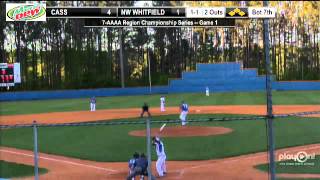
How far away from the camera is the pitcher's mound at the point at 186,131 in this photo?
23472 mm

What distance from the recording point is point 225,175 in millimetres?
14625

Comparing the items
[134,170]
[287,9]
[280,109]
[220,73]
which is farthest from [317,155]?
[287,9]

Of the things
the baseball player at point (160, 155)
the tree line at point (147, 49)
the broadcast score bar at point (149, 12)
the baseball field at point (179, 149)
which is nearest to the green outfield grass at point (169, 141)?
the baseball field at point (179, 149)

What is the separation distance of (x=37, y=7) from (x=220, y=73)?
51.8m

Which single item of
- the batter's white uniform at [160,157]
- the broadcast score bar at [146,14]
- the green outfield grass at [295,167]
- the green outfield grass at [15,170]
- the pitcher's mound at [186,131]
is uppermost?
the broadcast score bar at [146,14]

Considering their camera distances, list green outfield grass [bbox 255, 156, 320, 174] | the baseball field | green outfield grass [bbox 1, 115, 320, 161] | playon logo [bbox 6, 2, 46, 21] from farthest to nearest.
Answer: green outfield grass [bbox 1, 115, 320, 161] → the baseball field → green outfield grass [bbox 255, 156, 320, 174] → playon logo [bbox 6, 2, 46, 21]

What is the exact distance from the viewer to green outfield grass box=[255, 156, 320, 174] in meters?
14.6

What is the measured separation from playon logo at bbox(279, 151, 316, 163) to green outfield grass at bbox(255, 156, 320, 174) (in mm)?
423

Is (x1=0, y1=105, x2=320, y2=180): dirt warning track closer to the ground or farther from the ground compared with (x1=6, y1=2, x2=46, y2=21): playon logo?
closer to the ground

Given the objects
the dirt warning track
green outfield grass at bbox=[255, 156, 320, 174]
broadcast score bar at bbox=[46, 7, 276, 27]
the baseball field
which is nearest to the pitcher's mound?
the baseball field

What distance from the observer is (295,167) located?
15398mm

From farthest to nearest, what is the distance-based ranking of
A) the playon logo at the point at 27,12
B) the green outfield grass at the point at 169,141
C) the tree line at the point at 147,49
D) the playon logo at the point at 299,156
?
the tree line at the point at 147,49 → the green outfield grass at the point at 169,141 → the playon logo at the point at 299,156 → the playon logo at the point at 27,12

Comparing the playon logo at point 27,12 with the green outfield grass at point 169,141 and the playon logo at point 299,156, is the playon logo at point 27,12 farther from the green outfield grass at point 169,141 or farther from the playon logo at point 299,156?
the playon logo at point 299,156

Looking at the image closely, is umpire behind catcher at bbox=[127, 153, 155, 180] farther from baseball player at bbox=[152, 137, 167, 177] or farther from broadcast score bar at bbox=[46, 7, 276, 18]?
broadcast score bar at bbox=[46, 7, 276, 18]
